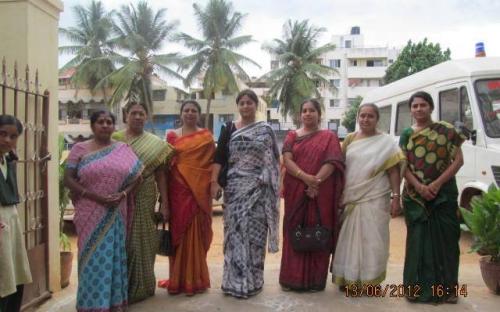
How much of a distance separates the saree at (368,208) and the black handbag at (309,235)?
226 mm

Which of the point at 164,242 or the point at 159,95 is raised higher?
the point at 159,95

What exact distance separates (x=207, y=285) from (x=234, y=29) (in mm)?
26557

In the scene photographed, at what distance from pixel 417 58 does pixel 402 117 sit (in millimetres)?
16058

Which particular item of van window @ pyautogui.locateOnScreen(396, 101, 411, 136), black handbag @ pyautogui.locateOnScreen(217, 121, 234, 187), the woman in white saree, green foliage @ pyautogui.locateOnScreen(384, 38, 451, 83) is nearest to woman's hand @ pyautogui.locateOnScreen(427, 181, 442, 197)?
the woman in white saree

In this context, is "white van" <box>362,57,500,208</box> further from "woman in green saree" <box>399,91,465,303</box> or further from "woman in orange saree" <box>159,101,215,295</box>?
"woman in orange saree" <box>159,101,215,295</box>

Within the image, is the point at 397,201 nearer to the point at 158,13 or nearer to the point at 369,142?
the point at 369,142

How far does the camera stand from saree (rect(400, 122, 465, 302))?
11.9 ft

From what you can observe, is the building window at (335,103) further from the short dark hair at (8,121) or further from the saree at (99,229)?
the short dark hair at (8,121)

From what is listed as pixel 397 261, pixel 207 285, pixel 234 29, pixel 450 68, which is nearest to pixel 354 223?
pixel 207 285

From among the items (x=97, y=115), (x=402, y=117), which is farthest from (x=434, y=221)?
(x=402, y=117)

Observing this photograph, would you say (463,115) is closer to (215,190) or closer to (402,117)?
(402,117)

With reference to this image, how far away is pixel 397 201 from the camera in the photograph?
372 cm

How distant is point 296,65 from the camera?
30453 millimetres

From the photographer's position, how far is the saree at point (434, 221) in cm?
363
